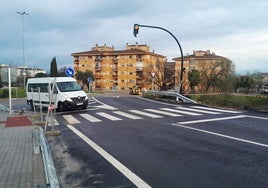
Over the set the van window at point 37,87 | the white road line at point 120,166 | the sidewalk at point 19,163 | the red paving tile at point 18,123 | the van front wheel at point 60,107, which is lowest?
the red paving tile at point 18,123

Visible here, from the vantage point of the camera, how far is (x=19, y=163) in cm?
788

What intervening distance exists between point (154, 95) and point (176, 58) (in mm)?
81784

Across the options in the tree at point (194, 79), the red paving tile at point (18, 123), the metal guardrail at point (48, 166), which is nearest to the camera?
the metal guardrail at point (48, 166)

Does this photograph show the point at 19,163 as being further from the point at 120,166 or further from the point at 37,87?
the point at 37,87

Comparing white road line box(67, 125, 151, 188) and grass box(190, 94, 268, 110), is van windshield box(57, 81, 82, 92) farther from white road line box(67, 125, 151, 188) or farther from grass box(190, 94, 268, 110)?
white road line box(67, 125, 151, 188)

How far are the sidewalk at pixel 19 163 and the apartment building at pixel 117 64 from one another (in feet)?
318

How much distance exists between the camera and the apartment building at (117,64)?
375 ft

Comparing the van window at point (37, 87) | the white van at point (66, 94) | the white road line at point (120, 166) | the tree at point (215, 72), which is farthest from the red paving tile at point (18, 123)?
the tree at point (215, 72)

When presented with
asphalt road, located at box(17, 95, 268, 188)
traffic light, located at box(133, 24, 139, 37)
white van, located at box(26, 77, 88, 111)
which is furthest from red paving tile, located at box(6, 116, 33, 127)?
traffic light, located at box(133, 24, 139, 37)

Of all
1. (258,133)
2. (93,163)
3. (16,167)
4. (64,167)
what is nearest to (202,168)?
(93,163)

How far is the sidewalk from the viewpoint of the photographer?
6320mm

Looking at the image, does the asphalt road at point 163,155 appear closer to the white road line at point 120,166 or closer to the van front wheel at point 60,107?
the white road line at point 120,166

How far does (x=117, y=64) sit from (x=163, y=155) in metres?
112

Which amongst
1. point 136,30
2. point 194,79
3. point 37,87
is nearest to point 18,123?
point 37,87
